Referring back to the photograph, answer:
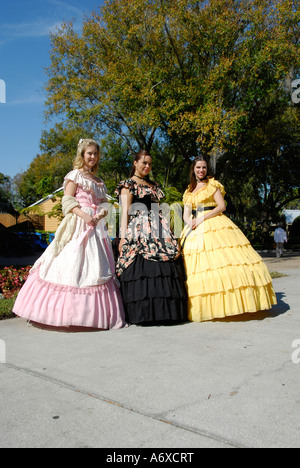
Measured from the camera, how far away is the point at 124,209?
18.1 feet

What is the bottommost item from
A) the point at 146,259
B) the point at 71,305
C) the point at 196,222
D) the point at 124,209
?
the point at 71,305

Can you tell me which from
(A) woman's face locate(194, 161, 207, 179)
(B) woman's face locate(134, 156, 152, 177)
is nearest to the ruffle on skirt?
(B) woman's face locate(134, 156, 152, 177)

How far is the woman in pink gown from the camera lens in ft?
16.3

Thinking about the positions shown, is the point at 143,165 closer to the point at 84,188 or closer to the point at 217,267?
the point at 84,188

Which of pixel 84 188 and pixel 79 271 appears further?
pixel 84 188

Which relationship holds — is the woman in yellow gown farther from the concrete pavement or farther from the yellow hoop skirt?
the concrete pavement

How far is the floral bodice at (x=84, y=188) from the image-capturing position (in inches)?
215

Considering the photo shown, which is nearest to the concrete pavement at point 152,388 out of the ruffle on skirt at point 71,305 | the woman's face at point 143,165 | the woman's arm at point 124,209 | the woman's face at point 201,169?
the ruffle on skirt at point 71,305

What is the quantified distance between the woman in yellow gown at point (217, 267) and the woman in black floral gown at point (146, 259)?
195 mm

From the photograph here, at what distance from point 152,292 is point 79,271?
89cm

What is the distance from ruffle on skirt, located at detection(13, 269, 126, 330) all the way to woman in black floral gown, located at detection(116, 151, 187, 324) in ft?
0.56

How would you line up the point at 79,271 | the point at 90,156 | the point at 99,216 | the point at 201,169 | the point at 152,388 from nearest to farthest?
the point at 152,388 → the point at 79,271 → the point at 99,216 → the point at 90,156 → the point at 201,169

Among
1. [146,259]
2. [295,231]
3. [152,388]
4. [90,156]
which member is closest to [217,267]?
[146,259]
